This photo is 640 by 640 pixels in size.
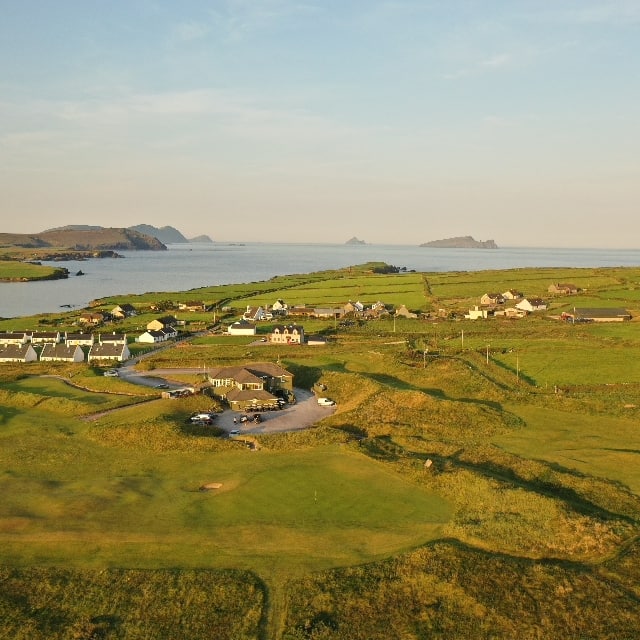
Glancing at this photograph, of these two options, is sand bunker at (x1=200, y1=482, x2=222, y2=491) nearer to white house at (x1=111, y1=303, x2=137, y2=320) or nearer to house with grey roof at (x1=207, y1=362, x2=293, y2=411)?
house with grey roof at (x1=207, y1=362, x2=293, y2=411)

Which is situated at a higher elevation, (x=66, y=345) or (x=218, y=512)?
(x=66, y=345)

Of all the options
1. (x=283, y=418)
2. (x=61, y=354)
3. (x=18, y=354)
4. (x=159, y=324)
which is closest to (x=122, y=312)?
(x=159, y=324)

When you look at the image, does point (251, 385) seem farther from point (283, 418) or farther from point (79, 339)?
point (79, 339)

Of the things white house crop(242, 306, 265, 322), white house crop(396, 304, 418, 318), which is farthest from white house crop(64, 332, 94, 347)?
white house crop(396, 304, 418, 318)

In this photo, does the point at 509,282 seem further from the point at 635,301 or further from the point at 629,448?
the point at 629,448

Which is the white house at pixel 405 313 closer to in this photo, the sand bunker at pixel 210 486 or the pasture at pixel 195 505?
the pasture at pixel 195 505

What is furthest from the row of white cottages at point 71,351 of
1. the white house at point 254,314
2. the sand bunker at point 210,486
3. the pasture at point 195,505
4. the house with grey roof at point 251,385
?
the sand bunker at point 210,486
